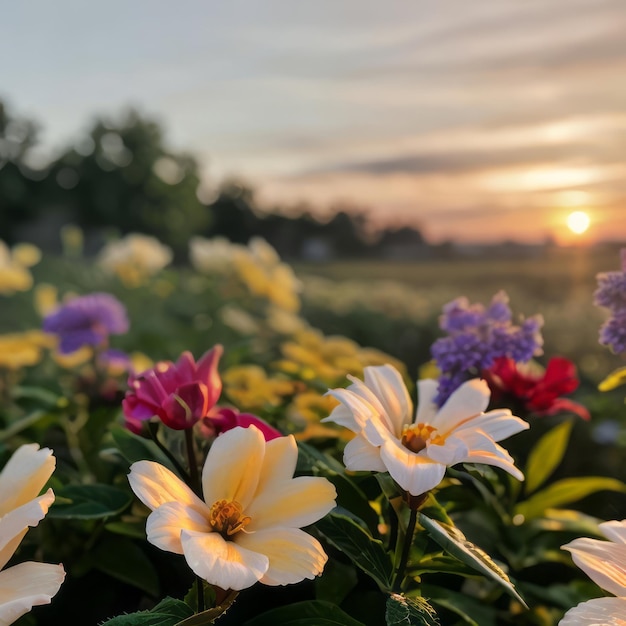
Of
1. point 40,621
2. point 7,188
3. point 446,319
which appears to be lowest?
point 40,621

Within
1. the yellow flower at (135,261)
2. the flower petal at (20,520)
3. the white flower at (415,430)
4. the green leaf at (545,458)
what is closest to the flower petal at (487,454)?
the white flower at (415,430)

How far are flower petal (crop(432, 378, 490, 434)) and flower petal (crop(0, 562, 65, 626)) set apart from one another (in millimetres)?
342

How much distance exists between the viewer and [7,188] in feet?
61.2

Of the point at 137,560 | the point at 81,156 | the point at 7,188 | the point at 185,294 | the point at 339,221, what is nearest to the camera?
the point at 137,560

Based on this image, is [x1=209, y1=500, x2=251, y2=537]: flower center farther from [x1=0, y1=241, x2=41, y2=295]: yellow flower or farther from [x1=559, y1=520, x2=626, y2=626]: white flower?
[x1=0, y1=241, x2=41, y2=295]: yellow flower

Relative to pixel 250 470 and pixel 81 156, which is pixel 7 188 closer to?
pixel 81 156

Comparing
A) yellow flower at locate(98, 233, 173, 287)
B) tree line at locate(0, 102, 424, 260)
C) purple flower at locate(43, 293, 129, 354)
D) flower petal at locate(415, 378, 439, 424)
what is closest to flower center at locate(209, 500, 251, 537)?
flower petal at locate(415, 378, 439, 424)

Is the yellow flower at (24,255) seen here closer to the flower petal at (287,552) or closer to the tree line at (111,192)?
the flower petal at (287,552)

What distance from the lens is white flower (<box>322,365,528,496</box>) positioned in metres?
0.58

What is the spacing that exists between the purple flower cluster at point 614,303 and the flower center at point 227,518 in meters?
0.39

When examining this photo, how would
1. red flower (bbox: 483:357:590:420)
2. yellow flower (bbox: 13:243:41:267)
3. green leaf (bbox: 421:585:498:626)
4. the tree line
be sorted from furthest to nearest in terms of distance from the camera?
1. the tree line
2. yellow flower (bbox: 13:243:41:267)
3. red flower (bbox: 483:357:590:420)
4. green leaf (bbox: 421:585:498:626)

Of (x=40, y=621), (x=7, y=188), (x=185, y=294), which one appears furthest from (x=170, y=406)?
(x=7, y=188)

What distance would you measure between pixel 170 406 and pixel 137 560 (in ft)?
0.68

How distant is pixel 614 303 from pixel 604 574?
30cm
